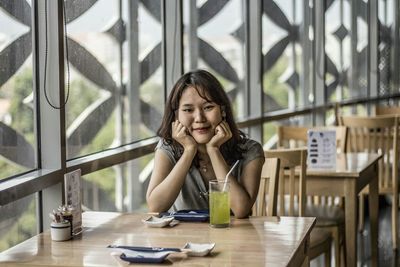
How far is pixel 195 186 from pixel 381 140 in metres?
2.66

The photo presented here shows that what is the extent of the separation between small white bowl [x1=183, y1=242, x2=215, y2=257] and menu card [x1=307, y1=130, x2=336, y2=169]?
190 cm

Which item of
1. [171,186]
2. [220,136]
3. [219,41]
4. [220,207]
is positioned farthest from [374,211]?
[220,207]

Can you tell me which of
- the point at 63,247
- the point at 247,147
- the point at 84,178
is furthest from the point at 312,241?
the point at 63,247

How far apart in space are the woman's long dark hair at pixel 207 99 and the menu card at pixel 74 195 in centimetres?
55

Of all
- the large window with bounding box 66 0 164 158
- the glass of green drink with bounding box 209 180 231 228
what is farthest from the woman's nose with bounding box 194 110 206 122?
the large window with bounding box 66 0 164 158

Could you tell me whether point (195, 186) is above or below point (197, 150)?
below

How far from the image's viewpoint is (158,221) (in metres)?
2.66

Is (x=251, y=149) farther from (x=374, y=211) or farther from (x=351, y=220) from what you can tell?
(x=374, y=211)

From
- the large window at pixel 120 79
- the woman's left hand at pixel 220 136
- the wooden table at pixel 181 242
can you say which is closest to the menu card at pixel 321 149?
the large window at pixel 120 79

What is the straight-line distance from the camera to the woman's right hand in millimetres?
2967

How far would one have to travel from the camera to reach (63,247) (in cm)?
240

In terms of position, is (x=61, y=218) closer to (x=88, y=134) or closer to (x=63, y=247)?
(x=63, y=247)

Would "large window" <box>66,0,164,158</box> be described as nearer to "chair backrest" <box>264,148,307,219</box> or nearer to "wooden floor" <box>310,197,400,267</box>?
"chair backrest" <box>264,148,307,219</box>

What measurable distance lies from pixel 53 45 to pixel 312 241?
4.87 feet
